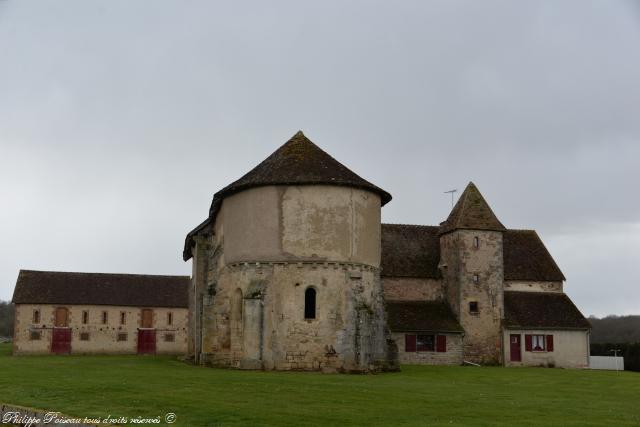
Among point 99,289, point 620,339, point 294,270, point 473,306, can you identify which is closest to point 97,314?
point 99,289

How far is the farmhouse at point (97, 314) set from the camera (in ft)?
198

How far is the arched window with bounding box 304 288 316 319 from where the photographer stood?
103 feet

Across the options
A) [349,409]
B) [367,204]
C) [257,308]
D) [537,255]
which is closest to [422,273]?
[537,255]

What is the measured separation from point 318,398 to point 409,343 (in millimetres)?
24949

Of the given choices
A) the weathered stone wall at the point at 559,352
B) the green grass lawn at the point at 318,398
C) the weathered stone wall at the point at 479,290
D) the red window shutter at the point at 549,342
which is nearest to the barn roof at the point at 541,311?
the weathered stone wall at the point at 559,352

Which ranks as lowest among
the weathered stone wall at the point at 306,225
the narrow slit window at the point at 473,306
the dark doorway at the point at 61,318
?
the dark doorway at the point at 61,318

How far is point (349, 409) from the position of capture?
17.3 m

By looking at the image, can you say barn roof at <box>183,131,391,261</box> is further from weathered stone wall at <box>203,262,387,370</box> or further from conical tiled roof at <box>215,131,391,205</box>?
weathered stone wall at <box>203,262,387,370</box>

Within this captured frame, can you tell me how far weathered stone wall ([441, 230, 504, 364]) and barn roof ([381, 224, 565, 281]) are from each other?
1897 mm

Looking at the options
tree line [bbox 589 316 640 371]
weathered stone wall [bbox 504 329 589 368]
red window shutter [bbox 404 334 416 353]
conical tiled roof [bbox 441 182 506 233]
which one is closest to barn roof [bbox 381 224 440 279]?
conical tiled roof [bbox 441 182 506 233]

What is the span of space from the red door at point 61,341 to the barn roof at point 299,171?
103ft

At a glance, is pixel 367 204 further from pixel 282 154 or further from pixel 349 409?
pixel 349 409

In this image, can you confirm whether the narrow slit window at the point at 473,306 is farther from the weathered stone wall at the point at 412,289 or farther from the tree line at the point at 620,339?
the tree line at the point at 620,339

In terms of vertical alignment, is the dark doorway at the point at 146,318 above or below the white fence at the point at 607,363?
above
